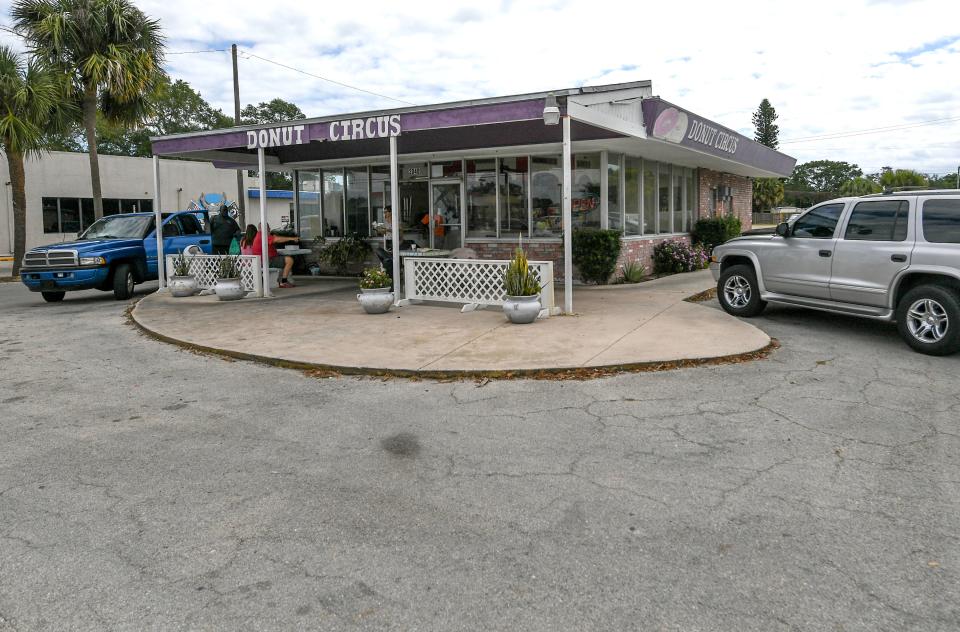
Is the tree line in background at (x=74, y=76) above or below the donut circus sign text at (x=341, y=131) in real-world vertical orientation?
above

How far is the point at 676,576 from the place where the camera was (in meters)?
3.38

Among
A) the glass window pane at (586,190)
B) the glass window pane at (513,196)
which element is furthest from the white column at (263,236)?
the glass window pane at (586,190)

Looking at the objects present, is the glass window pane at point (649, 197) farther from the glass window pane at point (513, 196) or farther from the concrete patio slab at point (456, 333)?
the concrete patio slab at point (456, 333)

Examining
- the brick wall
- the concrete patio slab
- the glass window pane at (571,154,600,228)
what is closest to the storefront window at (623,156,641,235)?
the glass window pane at (571,154,600,228)

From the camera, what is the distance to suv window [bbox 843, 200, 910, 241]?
336 inches

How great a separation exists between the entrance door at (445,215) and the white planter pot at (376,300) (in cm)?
601

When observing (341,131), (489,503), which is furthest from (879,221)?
(341,131)

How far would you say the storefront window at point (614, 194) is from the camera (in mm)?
15656

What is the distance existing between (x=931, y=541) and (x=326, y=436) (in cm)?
415

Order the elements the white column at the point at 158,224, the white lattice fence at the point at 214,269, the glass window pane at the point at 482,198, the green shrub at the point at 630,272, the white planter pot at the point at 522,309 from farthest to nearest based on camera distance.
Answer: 1. the glass window pane at the point at 482,198
2. the green shrub at the point at 630,272
3. the white column at the point at 158,224
4. the white lattice fence at the point at 214,269
5. the white planter pot at the point at 522,309

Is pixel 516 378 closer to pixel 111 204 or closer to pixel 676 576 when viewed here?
pixel 676 576

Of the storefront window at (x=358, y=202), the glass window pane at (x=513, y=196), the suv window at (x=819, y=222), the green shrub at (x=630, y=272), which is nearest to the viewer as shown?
the suv window at (x=819, y=222)

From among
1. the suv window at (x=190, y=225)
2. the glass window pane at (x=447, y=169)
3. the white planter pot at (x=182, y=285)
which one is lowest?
the white planter pot at (x=182, y=285)

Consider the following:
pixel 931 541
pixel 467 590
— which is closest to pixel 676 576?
pixel 467 590
